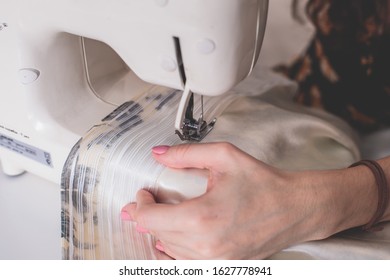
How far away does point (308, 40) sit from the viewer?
108 cm

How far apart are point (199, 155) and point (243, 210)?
0.32 ft

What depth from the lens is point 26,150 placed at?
875 millimetres

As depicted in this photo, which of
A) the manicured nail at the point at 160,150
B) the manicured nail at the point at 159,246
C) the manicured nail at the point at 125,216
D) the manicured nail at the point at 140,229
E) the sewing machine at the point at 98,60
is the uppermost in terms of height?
the sewing machine at the point at 98,60

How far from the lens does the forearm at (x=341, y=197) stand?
2.23 ft

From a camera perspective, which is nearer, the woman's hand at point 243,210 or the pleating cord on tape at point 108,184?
the woman's hand at point 243,210

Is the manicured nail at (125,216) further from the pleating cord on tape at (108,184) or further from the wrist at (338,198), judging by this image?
the wrist at (338,198)

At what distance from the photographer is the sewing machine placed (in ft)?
2.14

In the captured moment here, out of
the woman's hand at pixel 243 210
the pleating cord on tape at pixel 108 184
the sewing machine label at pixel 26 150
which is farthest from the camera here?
the sewing machine label at pixel 26 150

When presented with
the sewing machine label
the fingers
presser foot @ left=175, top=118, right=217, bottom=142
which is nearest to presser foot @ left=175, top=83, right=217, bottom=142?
presser foot @ left=175, top=118, right=217, bottom=142

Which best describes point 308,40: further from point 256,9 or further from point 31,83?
point 31,83

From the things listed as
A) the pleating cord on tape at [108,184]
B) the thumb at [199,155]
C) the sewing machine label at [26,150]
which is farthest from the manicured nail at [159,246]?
the sewing machine label at [26,150]

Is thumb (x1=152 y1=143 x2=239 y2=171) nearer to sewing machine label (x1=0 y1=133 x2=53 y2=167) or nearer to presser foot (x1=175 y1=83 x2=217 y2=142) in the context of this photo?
presser foot (x1=175 y1=83 x2=217 y2=142)

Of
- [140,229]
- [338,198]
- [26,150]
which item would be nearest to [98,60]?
[26,150]

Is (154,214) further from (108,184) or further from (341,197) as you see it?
(341,197)
